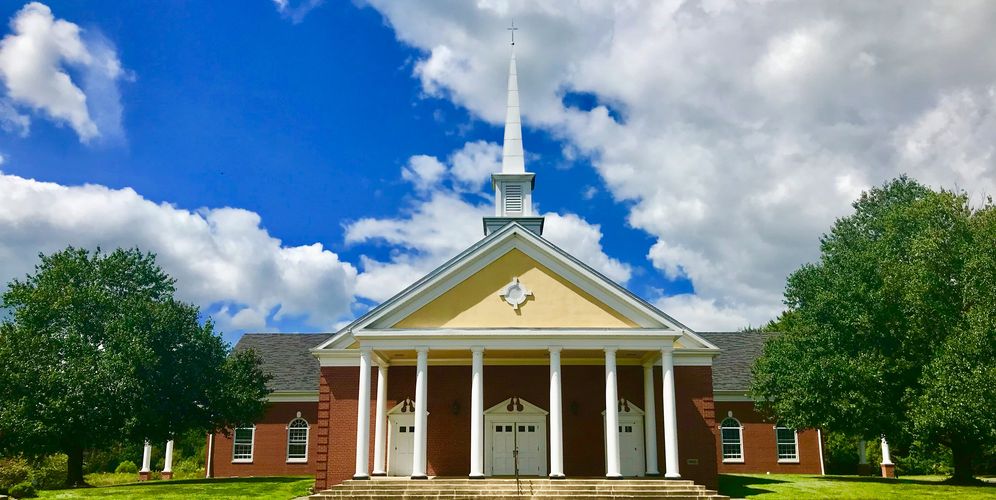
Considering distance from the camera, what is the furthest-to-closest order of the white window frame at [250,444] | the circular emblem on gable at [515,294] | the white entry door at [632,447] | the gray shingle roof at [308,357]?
the gray shingle roof at [308,357] < the white window frame at [250,444] < the white entry door at [632,447] < the circular emblem on gable at [515,294]

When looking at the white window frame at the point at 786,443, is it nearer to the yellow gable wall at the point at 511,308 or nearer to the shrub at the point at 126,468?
the yellow gable wall at the point at 511,308

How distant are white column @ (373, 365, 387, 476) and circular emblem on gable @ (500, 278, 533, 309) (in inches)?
208

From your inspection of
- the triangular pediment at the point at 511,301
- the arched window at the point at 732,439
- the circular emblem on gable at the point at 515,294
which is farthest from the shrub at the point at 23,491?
the arched window at the point at 732,439

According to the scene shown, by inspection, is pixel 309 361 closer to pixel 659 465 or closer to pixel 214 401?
pixel 214 401

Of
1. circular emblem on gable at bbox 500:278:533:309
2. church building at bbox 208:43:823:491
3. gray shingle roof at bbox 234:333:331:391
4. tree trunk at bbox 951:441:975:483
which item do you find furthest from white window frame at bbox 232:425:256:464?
tree trunk at bbox 951:441:975:483

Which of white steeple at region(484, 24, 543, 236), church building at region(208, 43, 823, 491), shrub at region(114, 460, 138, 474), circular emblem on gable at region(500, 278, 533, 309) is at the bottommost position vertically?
shrub at region(114, 460, 138, 474)

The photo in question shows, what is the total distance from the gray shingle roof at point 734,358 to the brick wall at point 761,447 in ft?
3.38

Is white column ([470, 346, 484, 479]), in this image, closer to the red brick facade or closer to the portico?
the portico

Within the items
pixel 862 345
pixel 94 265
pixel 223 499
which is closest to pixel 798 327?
pixel 862 345

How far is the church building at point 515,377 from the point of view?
27.1m

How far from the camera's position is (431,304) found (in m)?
27.8

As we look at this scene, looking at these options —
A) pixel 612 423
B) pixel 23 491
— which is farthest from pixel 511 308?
pixel 23 491

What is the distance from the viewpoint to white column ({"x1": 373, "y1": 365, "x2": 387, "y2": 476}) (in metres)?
27.6

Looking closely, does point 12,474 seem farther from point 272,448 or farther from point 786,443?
point 786,443
